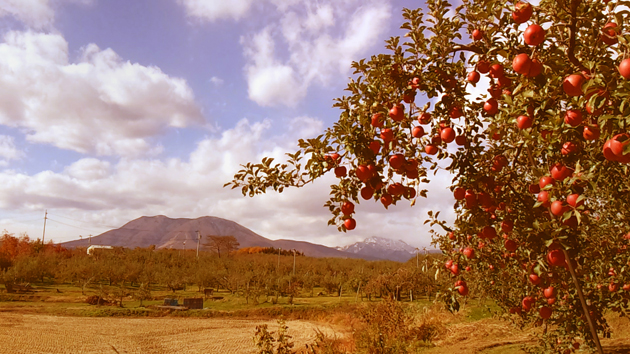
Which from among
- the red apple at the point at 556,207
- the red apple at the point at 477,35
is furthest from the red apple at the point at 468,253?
the red apple at the point at 477,35

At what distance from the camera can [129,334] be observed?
22688mm

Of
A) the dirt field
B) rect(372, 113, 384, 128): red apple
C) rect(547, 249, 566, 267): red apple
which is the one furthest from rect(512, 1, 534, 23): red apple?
the dirt field

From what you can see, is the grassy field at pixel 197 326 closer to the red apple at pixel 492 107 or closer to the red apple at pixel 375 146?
the red apple at pixel 492 107

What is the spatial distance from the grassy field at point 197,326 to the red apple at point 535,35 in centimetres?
955

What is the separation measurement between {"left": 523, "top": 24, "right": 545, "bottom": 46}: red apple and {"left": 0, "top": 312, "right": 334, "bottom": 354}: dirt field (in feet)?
64.8

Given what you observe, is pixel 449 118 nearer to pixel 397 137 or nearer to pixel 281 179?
pixel 397 137

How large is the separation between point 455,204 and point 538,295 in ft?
8.28

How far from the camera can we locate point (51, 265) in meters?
50.0

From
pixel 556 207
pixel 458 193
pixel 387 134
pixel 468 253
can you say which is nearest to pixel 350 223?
pixel 387 134

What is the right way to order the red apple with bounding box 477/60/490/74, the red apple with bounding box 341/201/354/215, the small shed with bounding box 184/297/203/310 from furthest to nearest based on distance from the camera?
1. the small shed with bounding box 184/297/203/310
2. the red apple with bounding box 341/201/354/215
3. the red apple with bounding box 477/60/490/74

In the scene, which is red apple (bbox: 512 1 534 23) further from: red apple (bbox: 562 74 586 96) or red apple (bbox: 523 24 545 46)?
red apple (bbox: 562 74 586 96)

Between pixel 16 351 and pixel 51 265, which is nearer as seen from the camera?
pixel 16 351

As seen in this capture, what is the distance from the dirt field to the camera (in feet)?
63.3

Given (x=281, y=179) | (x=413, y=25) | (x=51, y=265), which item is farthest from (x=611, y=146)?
(x=51, y=265)
